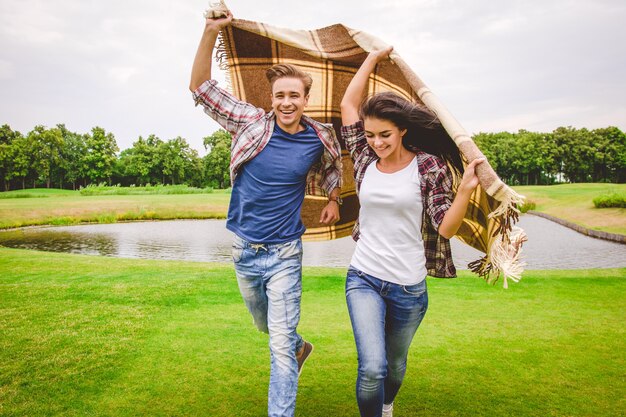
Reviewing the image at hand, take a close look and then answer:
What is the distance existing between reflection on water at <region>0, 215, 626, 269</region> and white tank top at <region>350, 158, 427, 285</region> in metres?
10.5

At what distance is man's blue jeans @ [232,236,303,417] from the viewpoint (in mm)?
2906

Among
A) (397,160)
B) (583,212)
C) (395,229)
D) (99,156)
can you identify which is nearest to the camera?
(395,229)

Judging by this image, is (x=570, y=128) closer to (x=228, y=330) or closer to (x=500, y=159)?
(x=500, y=159)

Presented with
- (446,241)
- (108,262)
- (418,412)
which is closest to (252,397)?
(418,412)

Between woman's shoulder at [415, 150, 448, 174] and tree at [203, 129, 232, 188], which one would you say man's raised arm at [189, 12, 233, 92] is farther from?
tree at [203, 129, 232, 188]

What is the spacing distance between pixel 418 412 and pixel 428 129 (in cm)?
205

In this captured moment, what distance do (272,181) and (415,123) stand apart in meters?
1.03

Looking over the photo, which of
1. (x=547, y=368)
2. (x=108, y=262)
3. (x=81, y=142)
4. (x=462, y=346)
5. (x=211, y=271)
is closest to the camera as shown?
(x=547, y=368)

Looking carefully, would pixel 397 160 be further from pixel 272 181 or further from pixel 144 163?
pixel 144 163

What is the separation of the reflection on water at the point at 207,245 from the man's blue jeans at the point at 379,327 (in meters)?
10.3

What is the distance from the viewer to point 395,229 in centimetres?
269

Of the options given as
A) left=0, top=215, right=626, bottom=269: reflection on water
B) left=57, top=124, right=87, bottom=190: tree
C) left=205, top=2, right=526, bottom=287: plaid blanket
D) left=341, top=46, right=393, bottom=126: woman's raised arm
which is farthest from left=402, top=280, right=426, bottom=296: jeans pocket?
left=57, top=124, right=87, bottom=190: tree

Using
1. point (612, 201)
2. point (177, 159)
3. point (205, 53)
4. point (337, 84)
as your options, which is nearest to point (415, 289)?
point (337, 84)

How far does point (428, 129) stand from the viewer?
2.79 meters
